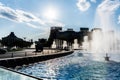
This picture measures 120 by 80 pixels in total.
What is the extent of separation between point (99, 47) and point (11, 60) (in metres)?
60.8

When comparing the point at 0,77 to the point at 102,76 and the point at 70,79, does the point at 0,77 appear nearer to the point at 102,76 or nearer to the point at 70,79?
the point at 70,79

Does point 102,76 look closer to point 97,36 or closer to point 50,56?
point 50,56

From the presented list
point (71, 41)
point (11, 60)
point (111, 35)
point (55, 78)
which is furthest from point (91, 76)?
point (71, 41)

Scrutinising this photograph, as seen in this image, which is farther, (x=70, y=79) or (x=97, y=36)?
(x=97, y=36)

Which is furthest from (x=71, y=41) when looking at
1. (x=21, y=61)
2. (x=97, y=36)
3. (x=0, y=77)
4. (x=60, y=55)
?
(x=0, y=77)

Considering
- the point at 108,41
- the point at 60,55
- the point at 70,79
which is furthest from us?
the point at 108,41

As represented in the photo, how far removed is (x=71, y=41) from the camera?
191 meters

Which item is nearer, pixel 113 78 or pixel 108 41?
pixel 113 78

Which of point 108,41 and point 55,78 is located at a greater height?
point 108,41

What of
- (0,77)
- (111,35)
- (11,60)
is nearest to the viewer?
(0,77)

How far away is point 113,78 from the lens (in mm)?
23562

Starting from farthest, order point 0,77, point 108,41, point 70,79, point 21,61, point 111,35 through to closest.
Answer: point 111,35 < point 108,41 < point 21,61 < point 70,79 < point 0,77

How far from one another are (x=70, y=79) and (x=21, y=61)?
12732 millimetres

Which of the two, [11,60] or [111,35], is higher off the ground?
[111,35]
